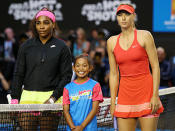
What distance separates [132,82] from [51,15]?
4.09 feet

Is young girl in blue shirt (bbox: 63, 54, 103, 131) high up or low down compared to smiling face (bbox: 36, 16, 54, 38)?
down

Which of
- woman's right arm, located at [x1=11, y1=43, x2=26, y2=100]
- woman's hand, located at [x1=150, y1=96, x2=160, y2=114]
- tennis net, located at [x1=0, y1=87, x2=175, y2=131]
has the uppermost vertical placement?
woman's right arm, located at [x1=11, y1=43, x2=26, y2=100]

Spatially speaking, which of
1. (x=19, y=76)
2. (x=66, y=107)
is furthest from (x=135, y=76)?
(x=19, y=76)

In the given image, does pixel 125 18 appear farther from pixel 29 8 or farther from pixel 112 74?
pixel 29 8

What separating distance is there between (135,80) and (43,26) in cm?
122

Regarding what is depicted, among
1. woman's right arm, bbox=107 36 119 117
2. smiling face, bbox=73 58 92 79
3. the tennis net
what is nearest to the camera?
woman's right arm, bbox=107 36 119 117

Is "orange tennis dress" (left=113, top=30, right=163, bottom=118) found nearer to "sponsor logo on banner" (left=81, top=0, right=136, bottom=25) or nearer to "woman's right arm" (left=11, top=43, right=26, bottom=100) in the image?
"woman's right arm" (left=11, top=43, right=26, bottom=100)

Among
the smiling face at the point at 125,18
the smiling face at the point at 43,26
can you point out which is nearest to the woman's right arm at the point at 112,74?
the smiling face at the point at 125,18

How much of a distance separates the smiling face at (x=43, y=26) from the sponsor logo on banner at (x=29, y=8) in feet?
26.4

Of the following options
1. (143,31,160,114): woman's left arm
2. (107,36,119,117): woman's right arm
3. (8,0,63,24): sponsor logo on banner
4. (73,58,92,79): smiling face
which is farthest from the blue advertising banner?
(143,31,160,114): woman's left arm

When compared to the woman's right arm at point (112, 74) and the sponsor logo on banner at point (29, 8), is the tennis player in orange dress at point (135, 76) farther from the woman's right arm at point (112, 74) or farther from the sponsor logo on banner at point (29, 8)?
the sponsor logo on banner at point (29, 8)

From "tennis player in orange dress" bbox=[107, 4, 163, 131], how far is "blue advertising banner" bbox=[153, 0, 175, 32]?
7877 mm

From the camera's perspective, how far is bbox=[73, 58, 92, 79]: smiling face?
4.98 meters

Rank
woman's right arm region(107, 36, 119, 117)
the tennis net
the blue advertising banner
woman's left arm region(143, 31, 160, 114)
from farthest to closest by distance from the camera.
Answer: the blue advertising banner
the tennis net
woman's right arm region(107, 36, 119, 117)
woman's left arm region(143, 31, 160, 114)
